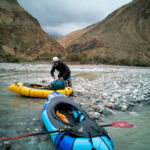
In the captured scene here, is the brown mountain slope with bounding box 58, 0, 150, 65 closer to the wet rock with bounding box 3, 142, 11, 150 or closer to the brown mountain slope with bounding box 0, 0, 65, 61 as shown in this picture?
the brown mountain slope with bounding box 0, 0, 65, 61

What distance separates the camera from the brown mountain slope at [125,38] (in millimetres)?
49969

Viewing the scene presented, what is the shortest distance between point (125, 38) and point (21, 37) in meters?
44.5

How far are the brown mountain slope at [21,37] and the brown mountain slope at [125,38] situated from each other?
18.1 m

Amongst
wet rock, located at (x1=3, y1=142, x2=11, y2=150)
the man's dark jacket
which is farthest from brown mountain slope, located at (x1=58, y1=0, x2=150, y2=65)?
wet rock, located at (x1=3, y1=142, x2=11, y2=150)

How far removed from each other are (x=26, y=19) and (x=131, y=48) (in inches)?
1609

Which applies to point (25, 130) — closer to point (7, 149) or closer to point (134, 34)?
point (7, 149)

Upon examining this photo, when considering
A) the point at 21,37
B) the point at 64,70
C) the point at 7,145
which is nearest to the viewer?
the point at 7,145

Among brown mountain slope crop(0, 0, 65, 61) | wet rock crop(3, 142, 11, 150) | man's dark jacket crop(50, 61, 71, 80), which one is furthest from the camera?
brown mountain slope crop(0, 0, 65, 61)

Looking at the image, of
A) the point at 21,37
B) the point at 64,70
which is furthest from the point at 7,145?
the point at 21,37

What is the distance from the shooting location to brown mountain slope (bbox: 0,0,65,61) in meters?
31.0

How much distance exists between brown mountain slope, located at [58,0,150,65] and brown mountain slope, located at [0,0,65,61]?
1805cm

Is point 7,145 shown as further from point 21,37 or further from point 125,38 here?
point 125,38

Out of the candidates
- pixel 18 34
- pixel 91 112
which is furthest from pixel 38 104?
pixel 18 34

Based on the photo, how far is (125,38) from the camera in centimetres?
5725
